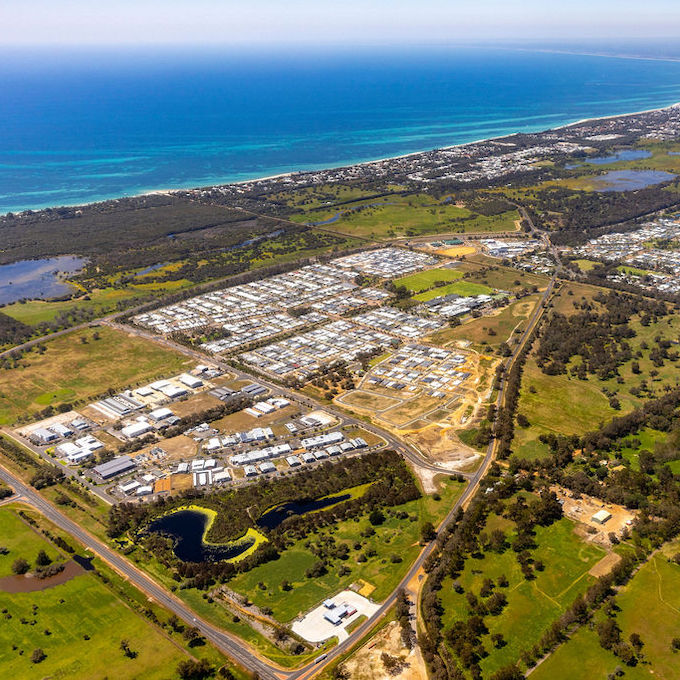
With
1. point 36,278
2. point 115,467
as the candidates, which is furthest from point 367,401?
point 36,278

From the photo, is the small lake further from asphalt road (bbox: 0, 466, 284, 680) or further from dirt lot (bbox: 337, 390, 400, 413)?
dirt lot (bbox: 337, 390, 400, 413)

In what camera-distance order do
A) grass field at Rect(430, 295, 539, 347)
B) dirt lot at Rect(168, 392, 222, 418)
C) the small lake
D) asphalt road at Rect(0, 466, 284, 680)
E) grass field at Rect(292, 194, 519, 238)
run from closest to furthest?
asphalt road at Rect(0, 466, 284, 680) → dirt lot at Rect(168, 392, 222, 418) → grass field at Rect(430, 295, 539, 347) → the small lake → grass field at Rect(292, 194, 519, 238)

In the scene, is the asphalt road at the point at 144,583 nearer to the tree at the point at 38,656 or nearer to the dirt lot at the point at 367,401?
the tree at the point at 38,656

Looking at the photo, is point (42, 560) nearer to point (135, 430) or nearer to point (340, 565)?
point (135, 430)

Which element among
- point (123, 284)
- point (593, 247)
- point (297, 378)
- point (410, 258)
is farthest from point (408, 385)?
point (593, 247)

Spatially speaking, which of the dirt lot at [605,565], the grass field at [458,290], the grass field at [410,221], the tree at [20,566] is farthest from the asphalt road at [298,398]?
the grass field at [410,221]

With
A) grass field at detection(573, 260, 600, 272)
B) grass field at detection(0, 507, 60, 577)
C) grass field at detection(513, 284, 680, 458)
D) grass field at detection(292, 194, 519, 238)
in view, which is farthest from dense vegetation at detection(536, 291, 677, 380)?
grass field at detection(0, 507, 60, 577)

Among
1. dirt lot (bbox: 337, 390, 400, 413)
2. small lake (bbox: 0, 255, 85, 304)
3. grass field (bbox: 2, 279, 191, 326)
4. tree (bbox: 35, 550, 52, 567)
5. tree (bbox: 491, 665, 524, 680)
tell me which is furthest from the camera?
small lake (bbox: 0, 255, 85, 304)
